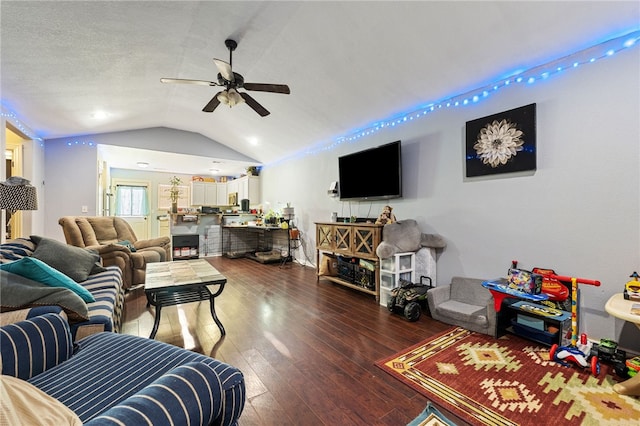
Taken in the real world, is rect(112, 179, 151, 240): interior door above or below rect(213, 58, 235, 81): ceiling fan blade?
below

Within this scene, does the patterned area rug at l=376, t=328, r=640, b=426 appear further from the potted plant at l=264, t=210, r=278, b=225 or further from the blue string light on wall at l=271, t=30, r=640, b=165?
the potted plant at l=264, t=210, r=278, b=225

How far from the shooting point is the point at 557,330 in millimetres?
2117

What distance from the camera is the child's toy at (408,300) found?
2703mm

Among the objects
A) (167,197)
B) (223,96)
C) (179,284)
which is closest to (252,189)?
(167,197)

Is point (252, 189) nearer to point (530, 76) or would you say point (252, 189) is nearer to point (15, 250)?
point (15, 250)

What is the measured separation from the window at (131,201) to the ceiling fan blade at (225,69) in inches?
298

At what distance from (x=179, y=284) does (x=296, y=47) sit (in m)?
2.68

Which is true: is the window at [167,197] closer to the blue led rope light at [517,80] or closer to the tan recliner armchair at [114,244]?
the blue led rope light at [517,80]

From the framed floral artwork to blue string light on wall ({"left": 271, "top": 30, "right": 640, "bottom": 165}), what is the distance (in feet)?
0.90

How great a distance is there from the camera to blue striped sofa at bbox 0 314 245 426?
0.71m

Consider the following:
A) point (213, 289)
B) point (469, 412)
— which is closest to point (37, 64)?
point (213, 289)

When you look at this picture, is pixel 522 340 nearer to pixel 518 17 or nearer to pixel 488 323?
pixel 488 323

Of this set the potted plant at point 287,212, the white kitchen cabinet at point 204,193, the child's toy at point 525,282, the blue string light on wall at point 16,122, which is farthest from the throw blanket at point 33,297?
the white kitchen cabinet at point 204,193

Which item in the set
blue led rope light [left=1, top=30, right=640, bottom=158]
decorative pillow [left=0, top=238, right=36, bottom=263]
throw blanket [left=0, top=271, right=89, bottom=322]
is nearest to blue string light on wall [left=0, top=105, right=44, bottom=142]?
blue led rope light [left=1, top=30, right=640, bottom=158]
